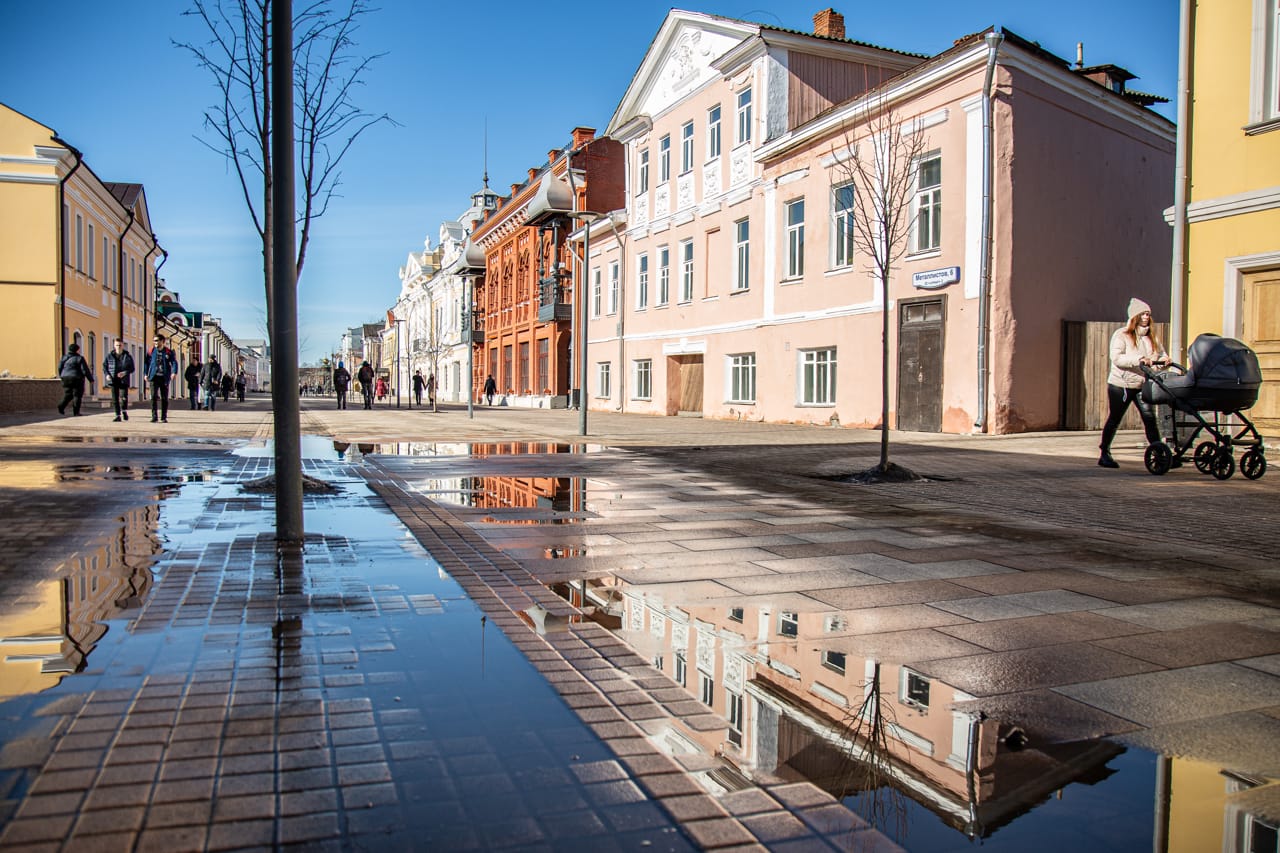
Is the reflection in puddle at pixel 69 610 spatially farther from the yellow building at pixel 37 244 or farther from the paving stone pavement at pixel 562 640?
the yellow building at pixel 37 244

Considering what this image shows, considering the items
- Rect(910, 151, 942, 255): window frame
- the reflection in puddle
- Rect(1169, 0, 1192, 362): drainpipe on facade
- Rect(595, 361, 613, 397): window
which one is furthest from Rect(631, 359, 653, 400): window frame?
the reflection in puddle

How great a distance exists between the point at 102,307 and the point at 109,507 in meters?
36.5

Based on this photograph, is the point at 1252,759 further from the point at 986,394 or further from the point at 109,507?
the point at 986,394

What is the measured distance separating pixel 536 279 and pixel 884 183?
3886cm

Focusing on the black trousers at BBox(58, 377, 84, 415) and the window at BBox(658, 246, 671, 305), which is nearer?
the black trousers at BBox(58, 377, 84, 415)

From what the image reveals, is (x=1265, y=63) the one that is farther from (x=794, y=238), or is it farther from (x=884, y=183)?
(x=794, y=238)

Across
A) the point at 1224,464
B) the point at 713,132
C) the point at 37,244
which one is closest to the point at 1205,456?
the point at 1224,464

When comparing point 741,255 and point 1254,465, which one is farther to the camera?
point 741,255

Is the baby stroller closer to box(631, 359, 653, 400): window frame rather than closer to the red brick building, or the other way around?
box(631, 359, 653, 400): window frame

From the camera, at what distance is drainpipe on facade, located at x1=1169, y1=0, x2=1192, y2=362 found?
1443cm

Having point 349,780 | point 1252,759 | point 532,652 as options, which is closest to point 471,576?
point 532,652

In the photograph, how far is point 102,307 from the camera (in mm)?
39656

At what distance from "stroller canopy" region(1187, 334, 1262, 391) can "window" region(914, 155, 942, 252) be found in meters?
10.1

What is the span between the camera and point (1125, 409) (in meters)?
12.0
